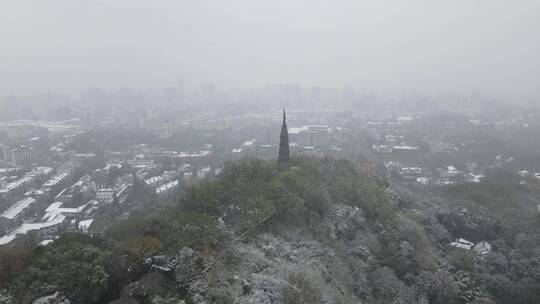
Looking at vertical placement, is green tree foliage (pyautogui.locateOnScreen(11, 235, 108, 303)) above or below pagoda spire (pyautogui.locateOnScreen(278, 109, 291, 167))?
below

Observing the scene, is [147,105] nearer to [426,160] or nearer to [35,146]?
[35,146]

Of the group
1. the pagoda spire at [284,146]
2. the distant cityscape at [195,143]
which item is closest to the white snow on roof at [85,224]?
the distant cityscape at [195,143]

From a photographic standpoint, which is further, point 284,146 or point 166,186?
point 166,186

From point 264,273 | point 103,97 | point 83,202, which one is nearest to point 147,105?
point 103,97

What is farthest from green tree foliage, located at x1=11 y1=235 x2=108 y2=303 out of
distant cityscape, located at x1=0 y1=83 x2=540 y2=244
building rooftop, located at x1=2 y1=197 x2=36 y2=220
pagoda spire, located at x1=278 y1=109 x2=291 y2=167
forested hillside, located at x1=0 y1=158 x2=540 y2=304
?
building rooftop, located at x1=2 y1=197 x2=36 y2=220

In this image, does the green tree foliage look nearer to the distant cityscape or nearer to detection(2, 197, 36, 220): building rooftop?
the distant cityscape

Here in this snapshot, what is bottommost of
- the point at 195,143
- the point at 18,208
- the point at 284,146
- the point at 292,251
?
the point at 18,208

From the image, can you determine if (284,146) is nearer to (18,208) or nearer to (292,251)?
(292,251)

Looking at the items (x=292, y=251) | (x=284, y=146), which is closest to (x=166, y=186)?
(x=284, y=146)
